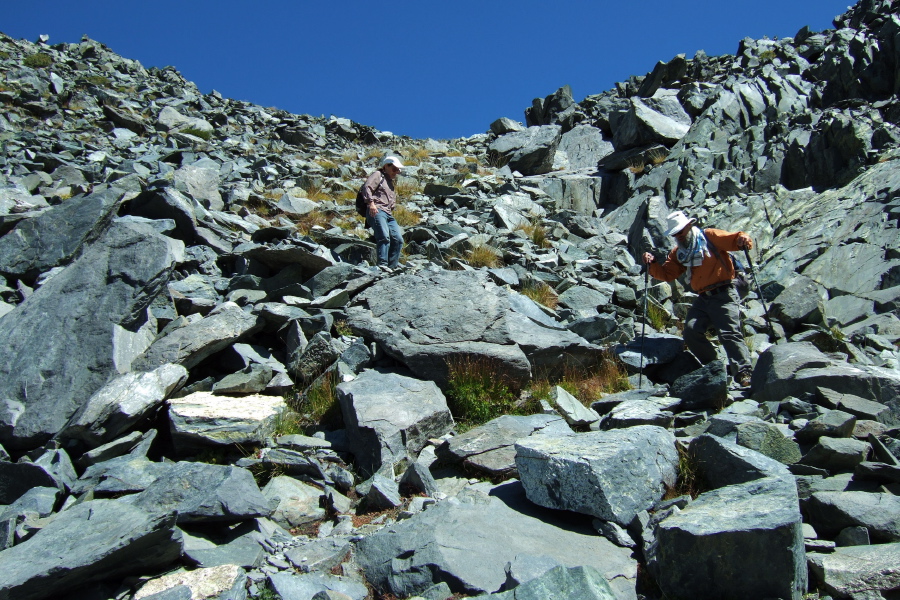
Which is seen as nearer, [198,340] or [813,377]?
[813,377]

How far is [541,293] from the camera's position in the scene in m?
10.5

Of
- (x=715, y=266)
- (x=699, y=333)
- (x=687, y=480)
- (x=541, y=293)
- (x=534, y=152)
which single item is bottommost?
(x=687, y=480)

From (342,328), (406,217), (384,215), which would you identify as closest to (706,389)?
(342,328)

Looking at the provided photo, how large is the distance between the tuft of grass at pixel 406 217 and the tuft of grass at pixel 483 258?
2.82 meters

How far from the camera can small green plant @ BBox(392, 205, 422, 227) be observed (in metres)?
14.7

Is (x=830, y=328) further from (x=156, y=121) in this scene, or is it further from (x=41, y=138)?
(x=156, y=121)

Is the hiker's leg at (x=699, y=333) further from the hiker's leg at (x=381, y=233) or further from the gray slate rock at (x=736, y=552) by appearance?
the hiker's leg at (x=381, y=233)

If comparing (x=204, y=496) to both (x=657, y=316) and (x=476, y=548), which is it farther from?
(x=657, y=316)

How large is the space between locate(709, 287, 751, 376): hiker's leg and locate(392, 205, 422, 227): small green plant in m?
7.98

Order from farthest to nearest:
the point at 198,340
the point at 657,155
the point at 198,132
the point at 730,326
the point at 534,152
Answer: the point at 198,132 → the point at 534,152 → the point at 657,155 → the point at 730,326 → the point at 198,340

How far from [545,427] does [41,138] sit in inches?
698

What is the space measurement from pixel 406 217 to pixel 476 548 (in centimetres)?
1131

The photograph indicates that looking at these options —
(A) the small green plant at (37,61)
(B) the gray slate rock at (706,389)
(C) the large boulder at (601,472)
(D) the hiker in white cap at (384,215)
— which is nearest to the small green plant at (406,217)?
(D) the hiker in white cap at (384,215)

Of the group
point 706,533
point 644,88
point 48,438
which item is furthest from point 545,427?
point 644,88
